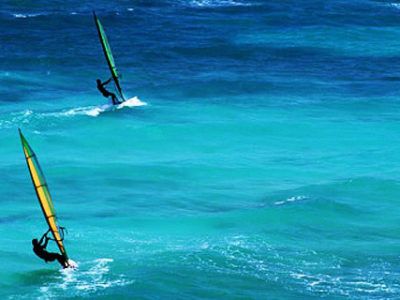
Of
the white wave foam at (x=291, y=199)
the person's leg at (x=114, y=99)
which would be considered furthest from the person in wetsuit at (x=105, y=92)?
the white wave foam at (x=291, y=199)

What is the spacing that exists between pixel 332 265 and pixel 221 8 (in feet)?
151

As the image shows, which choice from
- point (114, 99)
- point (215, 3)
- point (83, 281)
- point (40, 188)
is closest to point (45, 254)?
point (83, 281)

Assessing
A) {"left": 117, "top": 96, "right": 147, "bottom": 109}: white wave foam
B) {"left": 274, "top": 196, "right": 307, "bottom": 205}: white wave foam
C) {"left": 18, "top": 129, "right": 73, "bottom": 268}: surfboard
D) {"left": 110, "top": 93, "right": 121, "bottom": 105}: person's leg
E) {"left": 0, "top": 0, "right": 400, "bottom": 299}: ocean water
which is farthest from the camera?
{"left": 117, "top": 96, "right": 147, "bottom": 109}: white wave foam

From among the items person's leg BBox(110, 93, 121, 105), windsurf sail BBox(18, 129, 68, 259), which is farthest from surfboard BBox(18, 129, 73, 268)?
person's leg BBox(110, 93, 121, 105)

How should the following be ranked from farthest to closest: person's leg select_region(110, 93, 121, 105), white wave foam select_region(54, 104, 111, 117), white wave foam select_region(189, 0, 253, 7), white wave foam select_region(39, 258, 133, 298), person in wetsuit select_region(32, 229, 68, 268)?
white wave foam select_region(189, 0, 253, 7)
person's leg select_region(110, 93, 121, 105)
white wave foam select_region(54, 104, 111, 117)
person in wetsuit select_region(32, 229, 68, 268)
white wave foam select_region(39, 258, 133, 298)

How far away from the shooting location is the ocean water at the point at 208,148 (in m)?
33.2

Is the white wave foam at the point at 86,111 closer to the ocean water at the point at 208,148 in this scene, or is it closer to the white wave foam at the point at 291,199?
the ocean water at the point at 208,148

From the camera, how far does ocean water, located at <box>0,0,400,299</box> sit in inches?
1308

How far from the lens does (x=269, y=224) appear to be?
1507 inches

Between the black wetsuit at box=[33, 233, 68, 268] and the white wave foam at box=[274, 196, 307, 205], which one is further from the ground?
the black wetsuit at box=[33, 233, 68, 268]

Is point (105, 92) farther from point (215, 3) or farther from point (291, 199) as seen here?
point (215, 3)

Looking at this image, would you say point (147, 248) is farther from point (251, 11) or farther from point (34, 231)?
point (251, 11)

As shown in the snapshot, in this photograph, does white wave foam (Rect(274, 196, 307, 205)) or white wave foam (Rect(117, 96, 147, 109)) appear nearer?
white wave foam (Rect(274, 196, 307, 205))

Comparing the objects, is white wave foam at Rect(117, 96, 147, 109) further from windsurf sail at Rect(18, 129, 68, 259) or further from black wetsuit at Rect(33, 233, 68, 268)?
windsurf sail at Rect(18, 129, 68, 259)
